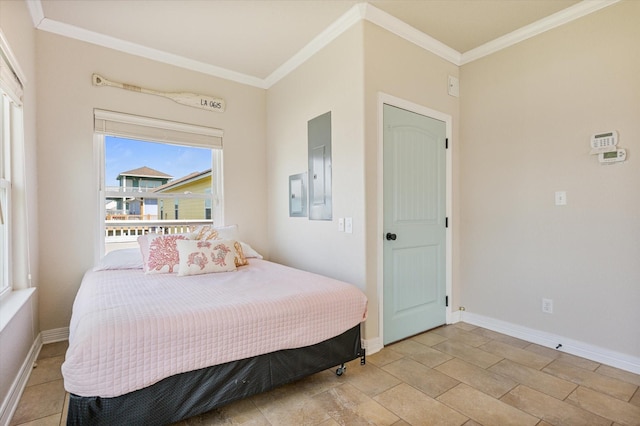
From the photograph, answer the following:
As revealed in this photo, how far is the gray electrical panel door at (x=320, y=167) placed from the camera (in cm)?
290

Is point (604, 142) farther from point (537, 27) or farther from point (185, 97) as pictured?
point (185, 97)

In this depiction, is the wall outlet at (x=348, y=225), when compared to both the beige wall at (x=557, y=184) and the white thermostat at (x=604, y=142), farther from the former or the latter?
the white thermostat at (x=604, y=142)

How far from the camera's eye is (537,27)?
271cm

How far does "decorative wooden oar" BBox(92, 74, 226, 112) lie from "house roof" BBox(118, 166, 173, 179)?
29.1 inches

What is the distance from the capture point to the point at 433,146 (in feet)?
10.1

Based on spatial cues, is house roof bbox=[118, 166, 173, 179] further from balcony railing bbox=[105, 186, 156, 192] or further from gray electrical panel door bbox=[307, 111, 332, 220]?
gray electrical panel door bbox=[307, 111, 332, 220]

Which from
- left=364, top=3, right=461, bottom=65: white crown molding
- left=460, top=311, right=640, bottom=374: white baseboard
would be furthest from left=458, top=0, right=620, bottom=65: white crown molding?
left=460, top=311, right=640, bottom=374: white baseboard

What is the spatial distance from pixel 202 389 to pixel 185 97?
2.80 meters

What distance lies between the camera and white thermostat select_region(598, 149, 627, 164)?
2.30 metres

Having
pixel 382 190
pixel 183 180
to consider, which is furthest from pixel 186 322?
pixel 183 180

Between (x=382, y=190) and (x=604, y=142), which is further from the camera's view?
(x=382, y=190)

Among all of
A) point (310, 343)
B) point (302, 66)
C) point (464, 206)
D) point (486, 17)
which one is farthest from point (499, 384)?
point (302, 66)

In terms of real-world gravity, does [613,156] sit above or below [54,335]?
above

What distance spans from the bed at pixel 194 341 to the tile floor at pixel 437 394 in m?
0.17
